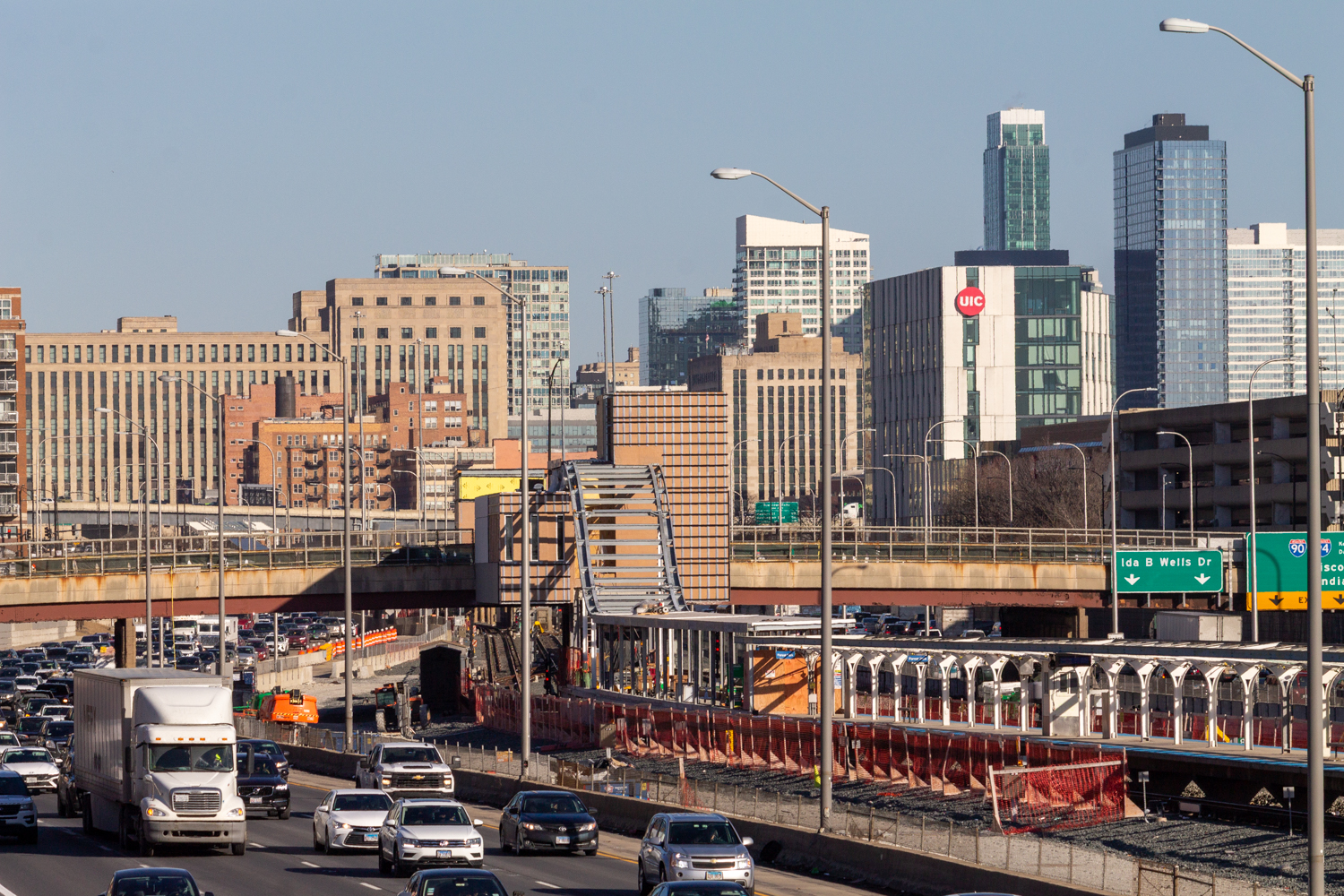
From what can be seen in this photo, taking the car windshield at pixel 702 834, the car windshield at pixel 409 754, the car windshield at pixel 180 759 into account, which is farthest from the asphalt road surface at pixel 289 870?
the car windshield at pixel 409 754

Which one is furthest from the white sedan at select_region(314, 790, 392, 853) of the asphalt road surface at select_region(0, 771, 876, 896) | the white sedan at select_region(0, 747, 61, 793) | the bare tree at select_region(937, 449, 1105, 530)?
the bare tree at select_region(937, 449, 1105, 530)

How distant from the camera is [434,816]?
35.1 metres

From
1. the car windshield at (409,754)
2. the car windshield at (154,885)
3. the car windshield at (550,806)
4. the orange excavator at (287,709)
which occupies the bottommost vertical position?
the orange excavator at (287,709)

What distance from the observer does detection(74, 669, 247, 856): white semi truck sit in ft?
122

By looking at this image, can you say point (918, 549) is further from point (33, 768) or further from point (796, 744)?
point (33, 768)

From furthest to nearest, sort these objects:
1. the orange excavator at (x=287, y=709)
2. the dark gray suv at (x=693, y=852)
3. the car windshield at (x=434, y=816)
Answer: the orange excavator at (x=287, y=709) < the car windshield at (x=434, y=816) < the dark gray suv at (x=693, y=852)

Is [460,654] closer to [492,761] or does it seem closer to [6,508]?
[492,761]

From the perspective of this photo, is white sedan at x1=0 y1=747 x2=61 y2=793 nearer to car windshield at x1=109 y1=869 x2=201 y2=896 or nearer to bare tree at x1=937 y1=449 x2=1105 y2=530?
car windshield at x1=109 y1=869 x2=201 y2=896

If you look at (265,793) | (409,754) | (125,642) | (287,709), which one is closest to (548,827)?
(409,754)

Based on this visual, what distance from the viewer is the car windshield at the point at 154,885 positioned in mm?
25797

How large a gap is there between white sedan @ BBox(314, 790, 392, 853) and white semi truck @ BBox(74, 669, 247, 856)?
166 centimetres

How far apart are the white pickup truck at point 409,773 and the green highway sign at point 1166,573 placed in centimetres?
3703

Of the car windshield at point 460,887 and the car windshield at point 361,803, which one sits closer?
the car windshield at point 460,887

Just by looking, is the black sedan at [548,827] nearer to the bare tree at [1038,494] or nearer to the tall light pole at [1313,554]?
the tall light pole at [1313,554]
